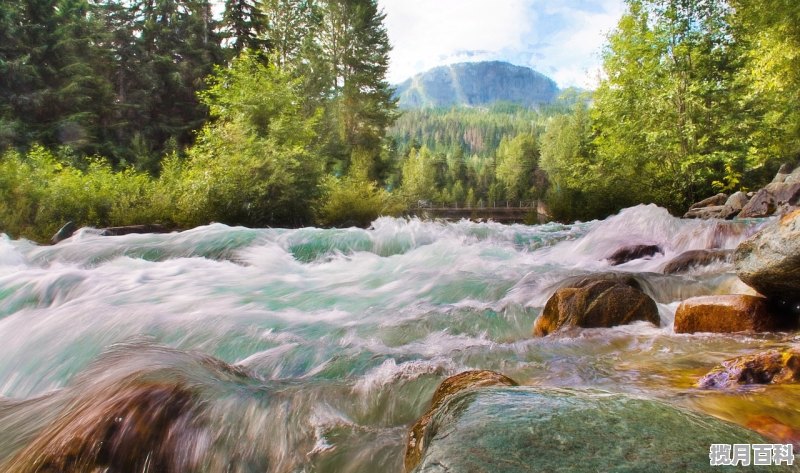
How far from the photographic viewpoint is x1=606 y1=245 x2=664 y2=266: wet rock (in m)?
9.02

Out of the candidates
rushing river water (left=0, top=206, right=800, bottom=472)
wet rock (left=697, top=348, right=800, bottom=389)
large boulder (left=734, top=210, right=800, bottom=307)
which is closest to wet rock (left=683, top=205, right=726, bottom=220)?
rushing river water (left=0, top=206, right=800, bottom=472)

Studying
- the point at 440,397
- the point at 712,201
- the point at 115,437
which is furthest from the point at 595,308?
the point at 712,201

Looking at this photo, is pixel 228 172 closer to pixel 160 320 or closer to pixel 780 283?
pixel 160 320

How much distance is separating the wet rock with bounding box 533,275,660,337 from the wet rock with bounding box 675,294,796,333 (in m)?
0.36

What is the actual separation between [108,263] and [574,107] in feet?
186

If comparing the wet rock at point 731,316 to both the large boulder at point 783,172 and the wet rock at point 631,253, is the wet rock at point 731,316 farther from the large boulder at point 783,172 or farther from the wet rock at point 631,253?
the large boulder at point 783,172

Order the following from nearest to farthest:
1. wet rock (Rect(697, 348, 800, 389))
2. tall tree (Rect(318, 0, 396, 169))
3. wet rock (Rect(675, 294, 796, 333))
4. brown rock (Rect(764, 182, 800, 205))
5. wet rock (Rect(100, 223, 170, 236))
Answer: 1. wet rock (Rect(697, 348, 800, 389))
2. wet rock (Rect(675, 294, 796, 333))
3. wet rock (Rect(100, 223, 170, 236))
4. brown rock (Rect(764, 182, 800, 205))
5. tall tree (Rect(318, 0, 396, 169))

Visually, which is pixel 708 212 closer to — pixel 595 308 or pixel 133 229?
pixel 595 308

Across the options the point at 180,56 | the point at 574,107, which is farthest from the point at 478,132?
the point at 180,56

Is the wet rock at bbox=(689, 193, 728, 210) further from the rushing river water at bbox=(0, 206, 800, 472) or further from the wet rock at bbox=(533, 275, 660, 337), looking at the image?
the wet rock at bbox=(533, 275, 660, 337)

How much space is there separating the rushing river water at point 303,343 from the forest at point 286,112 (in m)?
5.01

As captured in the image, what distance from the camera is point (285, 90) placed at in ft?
64.3

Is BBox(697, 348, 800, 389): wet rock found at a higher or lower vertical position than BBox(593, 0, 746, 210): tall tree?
lower

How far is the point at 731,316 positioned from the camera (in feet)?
14.6
